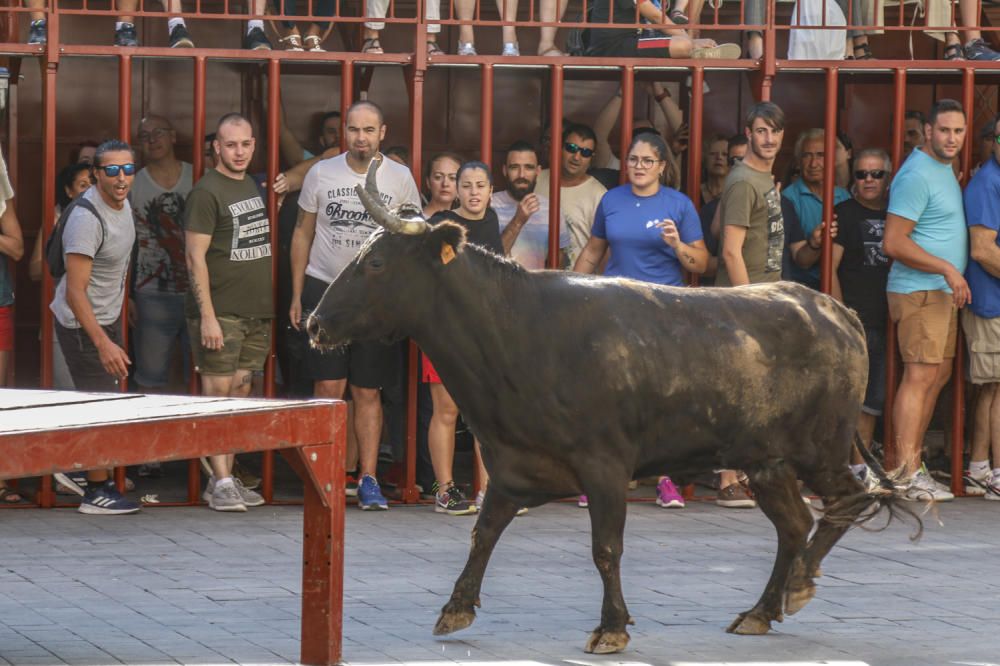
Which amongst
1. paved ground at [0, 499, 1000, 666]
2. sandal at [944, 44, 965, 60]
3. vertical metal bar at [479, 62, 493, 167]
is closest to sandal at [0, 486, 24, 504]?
paved ground at [0, 499, 1000, 666]

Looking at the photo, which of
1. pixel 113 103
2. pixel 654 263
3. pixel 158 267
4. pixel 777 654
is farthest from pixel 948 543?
pixel 113 103

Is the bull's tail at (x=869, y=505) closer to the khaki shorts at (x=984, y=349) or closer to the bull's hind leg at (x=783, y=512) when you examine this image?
the bull's hind leg at (x=783, y=512)

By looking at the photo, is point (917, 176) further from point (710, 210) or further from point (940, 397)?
point (940, 397)

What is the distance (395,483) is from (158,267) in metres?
1.88

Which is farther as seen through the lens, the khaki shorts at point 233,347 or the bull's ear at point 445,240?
the khaki shorts at point 233,347

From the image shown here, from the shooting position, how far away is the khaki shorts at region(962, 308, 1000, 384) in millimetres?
10492

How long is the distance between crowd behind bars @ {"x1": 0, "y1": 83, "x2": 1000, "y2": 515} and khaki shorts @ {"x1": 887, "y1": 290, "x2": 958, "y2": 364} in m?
0.01

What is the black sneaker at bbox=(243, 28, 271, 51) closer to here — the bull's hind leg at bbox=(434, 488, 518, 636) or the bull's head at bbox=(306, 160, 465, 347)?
the bull's head at bbox=(306, 160, 465, 347)

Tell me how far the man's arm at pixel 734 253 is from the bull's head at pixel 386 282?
3154 millimetres

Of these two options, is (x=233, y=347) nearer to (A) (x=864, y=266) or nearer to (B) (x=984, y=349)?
(A) (x=864, y=266)

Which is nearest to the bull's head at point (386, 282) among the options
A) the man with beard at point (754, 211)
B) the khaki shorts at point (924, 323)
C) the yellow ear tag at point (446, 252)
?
the yellow ear tag at point (446, 252)

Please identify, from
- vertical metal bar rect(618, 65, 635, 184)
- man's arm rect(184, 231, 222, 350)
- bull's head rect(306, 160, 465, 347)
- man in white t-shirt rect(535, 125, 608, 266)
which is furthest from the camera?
man in white t-shirt rect(535, 125, 608, 266)

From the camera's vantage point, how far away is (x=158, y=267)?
10.4 metres

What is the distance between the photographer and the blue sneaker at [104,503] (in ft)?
31.9
